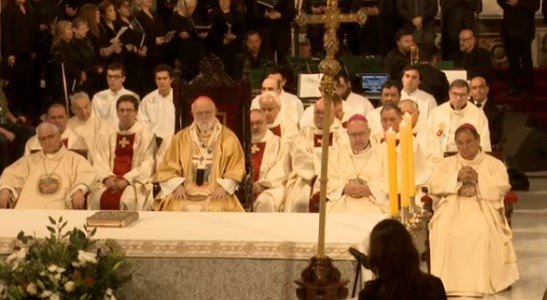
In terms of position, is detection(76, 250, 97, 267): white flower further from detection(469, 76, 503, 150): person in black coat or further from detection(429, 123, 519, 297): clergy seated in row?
detection(469, 76, 503, 150): person in black coat

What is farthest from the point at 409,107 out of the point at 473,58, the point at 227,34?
the point at 227,34

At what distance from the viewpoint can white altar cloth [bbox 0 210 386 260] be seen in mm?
7574

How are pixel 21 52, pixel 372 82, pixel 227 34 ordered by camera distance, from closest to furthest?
pixel 372 82
pixel 21 52
pixel 227 34

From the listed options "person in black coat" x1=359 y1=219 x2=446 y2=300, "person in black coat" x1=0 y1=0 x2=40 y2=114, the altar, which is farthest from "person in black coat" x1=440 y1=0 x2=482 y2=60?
"person in black coat" x1=359 y1=219 x2=446 y2=300

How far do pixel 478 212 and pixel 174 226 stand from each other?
12.3ft

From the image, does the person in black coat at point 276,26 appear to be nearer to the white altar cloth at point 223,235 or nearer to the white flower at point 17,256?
the white altar cloth at point 223,235

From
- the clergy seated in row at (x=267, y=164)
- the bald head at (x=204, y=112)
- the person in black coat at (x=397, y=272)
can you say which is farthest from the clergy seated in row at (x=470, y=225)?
the person in black coat at (x=397, y=272)

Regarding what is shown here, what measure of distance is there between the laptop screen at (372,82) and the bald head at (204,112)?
5.06m

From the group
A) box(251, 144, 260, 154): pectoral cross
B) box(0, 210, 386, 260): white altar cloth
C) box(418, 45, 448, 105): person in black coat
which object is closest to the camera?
box(0, 210, 386, 260): white altar cloth

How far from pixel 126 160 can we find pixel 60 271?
534 centimetres

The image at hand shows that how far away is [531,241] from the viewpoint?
41.3 ft

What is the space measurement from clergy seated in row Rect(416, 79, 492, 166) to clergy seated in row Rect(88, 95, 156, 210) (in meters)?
2.45

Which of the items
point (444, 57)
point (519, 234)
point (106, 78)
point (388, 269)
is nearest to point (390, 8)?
point (444, 57)

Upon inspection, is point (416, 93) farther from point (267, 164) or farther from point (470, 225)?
point (470, 225)
